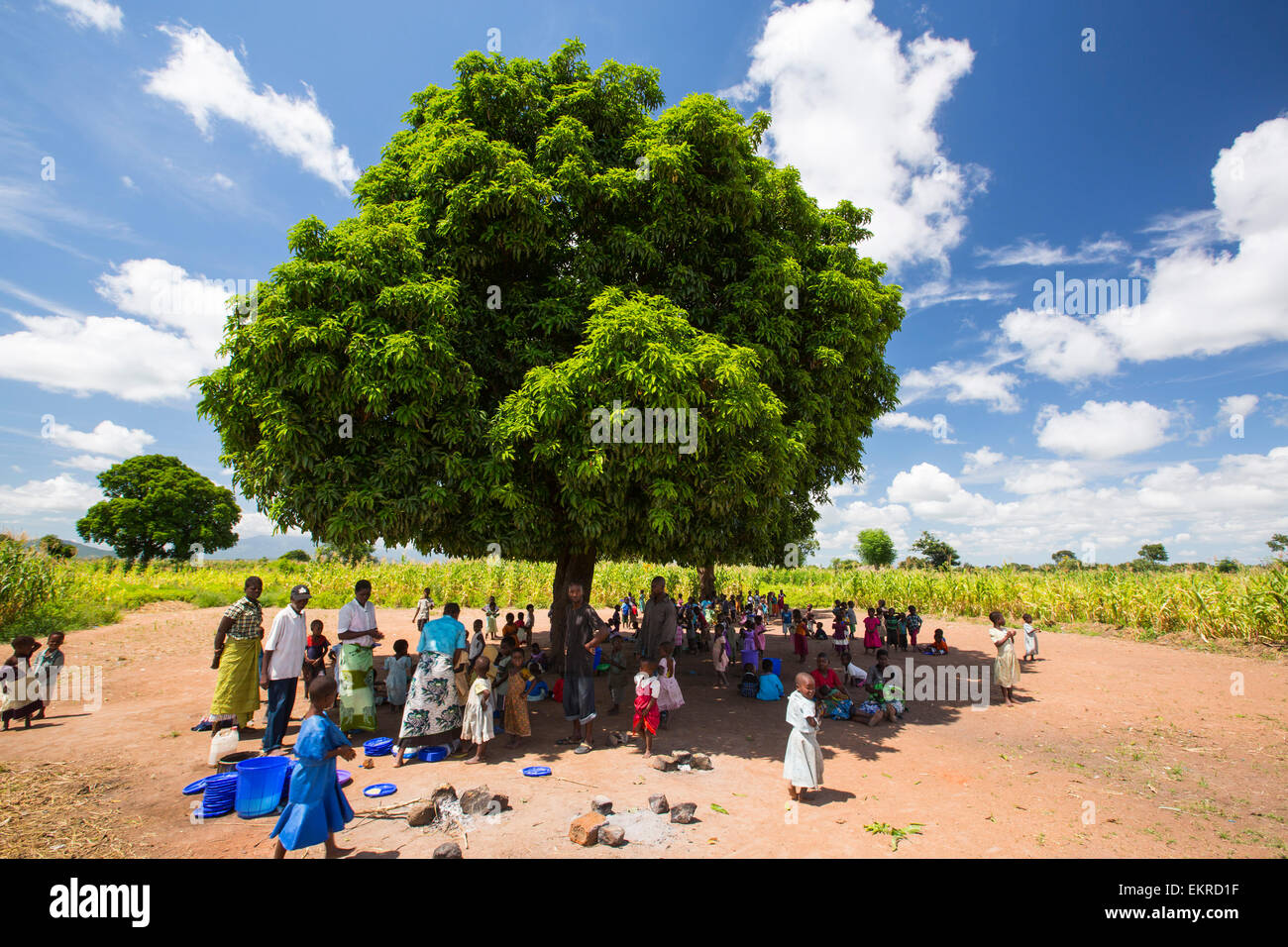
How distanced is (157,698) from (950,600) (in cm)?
2824

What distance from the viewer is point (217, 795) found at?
5.81 meters

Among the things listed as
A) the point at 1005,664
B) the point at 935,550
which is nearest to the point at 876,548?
the point at 935,550

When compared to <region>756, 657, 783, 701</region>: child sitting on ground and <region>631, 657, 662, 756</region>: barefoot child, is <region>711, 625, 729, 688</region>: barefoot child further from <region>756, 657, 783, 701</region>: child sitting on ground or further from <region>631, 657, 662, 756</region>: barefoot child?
<region>631, 657, 662, 756</region>: barefoot child

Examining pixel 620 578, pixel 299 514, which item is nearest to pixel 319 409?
pixel 299 514

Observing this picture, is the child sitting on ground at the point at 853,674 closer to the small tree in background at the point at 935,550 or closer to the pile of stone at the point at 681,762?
the pile of stone at the point at 681,762

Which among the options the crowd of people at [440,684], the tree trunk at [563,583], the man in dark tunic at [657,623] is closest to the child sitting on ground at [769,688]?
the crowd of people at [440,684]

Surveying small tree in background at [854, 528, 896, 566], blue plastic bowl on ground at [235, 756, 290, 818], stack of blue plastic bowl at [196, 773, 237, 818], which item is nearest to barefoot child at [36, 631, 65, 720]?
stack of blue plastic bowl at [196, 773, 237, 818]

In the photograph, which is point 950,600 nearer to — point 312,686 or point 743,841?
point 743,841

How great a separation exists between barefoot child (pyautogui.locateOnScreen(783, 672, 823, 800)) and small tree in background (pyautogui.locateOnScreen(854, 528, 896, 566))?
74982 mm

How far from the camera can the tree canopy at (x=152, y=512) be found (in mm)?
48531

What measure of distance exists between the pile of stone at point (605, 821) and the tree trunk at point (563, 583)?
6559 millimetres

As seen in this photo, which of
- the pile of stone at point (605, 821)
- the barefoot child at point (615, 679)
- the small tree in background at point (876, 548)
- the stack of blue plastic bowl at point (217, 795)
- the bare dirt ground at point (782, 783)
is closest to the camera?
the pile of stone at point (605, 821)

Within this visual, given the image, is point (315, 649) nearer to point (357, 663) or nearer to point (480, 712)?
point (357, 663)

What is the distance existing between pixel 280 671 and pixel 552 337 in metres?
6.67
